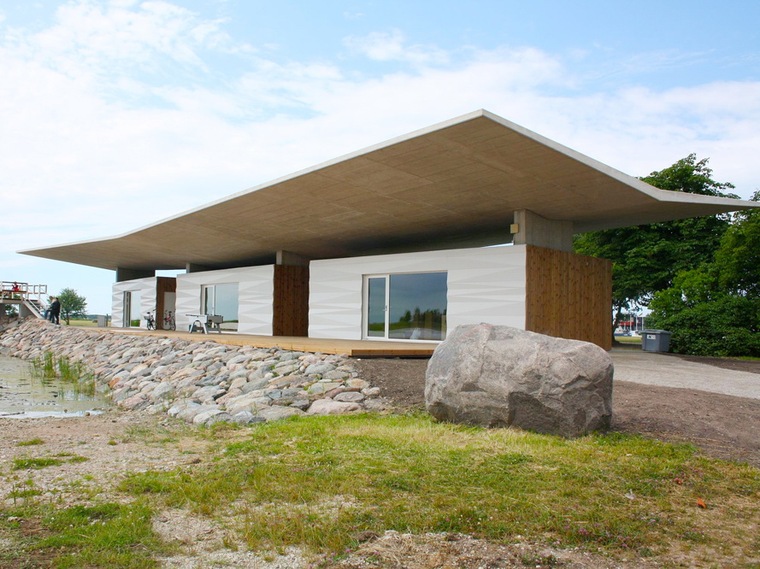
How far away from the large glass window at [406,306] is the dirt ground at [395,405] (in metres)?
4.00

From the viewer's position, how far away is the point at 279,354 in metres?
11.4

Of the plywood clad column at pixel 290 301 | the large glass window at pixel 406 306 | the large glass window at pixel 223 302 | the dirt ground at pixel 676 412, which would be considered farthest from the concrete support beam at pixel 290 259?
the dirt ground at pixel 676 412

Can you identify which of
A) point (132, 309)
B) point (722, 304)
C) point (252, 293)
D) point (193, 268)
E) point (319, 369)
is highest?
point (193, 268)

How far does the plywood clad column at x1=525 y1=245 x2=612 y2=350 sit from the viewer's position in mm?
13156

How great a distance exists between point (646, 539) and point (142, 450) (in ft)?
14.1

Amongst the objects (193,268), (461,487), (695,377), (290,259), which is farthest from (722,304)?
(193,268)

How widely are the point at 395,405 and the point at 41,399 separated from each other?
710cm

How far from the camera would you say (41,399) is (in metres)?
10.7

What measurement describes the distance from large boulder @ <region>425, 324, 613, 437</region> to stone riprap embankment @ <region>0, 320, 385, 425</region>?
1748 mm

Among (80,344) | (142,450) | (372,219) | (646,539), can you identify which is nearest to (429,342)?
(372,219)

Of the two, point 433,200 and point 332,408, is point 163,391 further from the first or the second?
point 433,200

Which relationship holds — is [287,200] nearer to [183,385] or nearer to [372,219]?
[372,219]

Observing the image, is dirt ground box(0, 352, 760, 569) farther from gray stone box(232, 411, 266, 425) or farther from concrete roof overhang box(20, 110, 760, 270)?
concrete roof overhang box(20, 110, 760, 270)

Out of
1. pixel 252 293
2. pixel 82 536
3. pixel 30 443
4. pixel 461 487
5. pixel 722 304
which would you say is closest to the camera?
pixel 82 536
